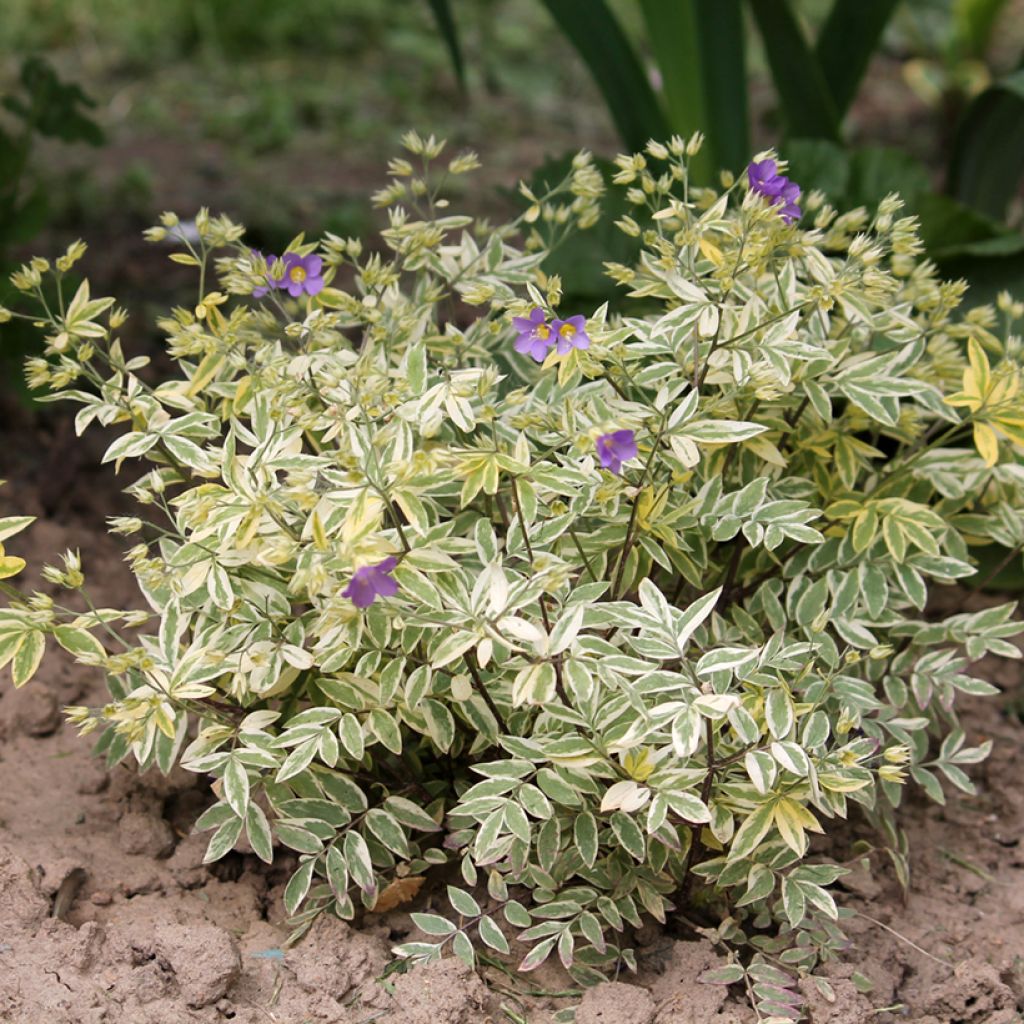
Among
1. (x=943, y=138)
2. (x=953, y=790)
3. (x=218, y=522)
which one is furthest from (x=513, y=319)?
(x=943, y=138)

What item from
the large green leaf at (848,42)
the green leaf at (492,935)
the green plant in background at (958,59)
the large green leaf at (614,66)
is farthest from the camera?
the green plant in background at (958,59)

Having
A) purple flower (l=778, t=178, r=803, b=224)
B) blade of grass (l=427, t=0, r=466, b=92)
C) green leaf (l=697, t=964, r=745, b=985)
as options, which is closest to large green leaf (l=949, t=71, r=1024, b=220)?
blade of grass (l=427, t=0, r=466, b=92)

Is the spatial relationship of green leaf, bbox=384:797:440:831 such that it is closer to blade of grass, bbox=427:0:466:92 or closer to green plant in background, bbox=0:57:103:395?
green plant in background, bbox=0:57:103:395

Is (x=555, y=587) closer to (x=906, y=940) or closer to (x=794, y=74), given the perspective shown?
(x=906, y=940)

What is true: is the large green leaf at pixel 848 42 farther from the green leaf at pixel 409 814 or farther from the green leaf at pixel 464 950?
the green leaf at pixel 464 950

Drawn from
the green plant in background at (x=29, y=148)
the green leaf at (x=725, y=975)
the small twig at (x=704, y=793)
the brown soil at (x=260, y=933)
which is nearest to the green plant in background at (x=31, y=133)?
the green plant in background at (x=29, y=148)

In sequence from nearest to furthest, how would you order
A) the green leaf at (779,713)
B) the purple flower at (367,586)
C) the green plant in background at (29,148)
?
the purple flower at (367,586), the green leaf at (779,713), the green plant in background at (29,148)

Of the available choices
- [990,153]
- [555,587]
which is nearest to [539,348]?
[555,587]
